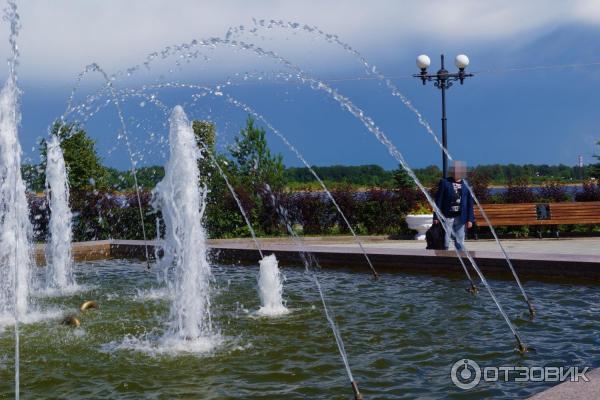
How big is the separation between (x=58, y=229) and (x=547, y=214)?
1139 centimetres

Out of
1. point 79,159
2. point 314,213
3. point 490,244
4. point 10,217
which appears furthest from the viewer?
point 79,159

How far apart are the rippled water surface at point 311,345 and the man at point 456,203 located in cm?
148

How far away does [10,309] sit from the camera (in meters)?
8.70

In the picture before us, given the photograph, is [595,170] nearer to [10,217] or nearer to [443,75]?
[443,75]

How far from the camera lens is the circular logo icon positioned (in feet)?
17.2

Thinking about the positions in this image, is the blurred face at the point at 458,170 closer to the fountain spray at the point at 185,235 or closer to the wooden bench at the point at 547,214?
the fountain spray at the point at 185,235

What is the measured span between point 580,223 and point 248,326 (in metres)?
12.5

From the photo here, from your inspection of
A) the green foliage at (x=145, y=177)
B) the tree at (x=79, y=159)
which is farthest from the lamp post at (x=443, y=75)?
the tree at (x=79, y=159)

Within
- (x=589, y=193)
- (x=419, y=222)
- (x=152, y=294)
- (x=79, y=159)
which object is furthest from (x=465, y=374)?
(x=79, y=159)

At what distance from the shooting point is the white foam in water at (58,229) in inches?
466

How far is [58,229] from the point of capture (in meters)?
12.8

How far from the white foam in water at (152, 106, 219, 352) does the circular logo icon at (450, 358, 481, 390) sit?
7.37ft

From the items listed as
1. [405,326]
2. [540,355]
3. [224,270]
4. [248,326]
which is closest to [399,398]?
[540,355]

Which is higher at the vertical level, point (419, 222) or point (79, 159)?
point (79, 159)
